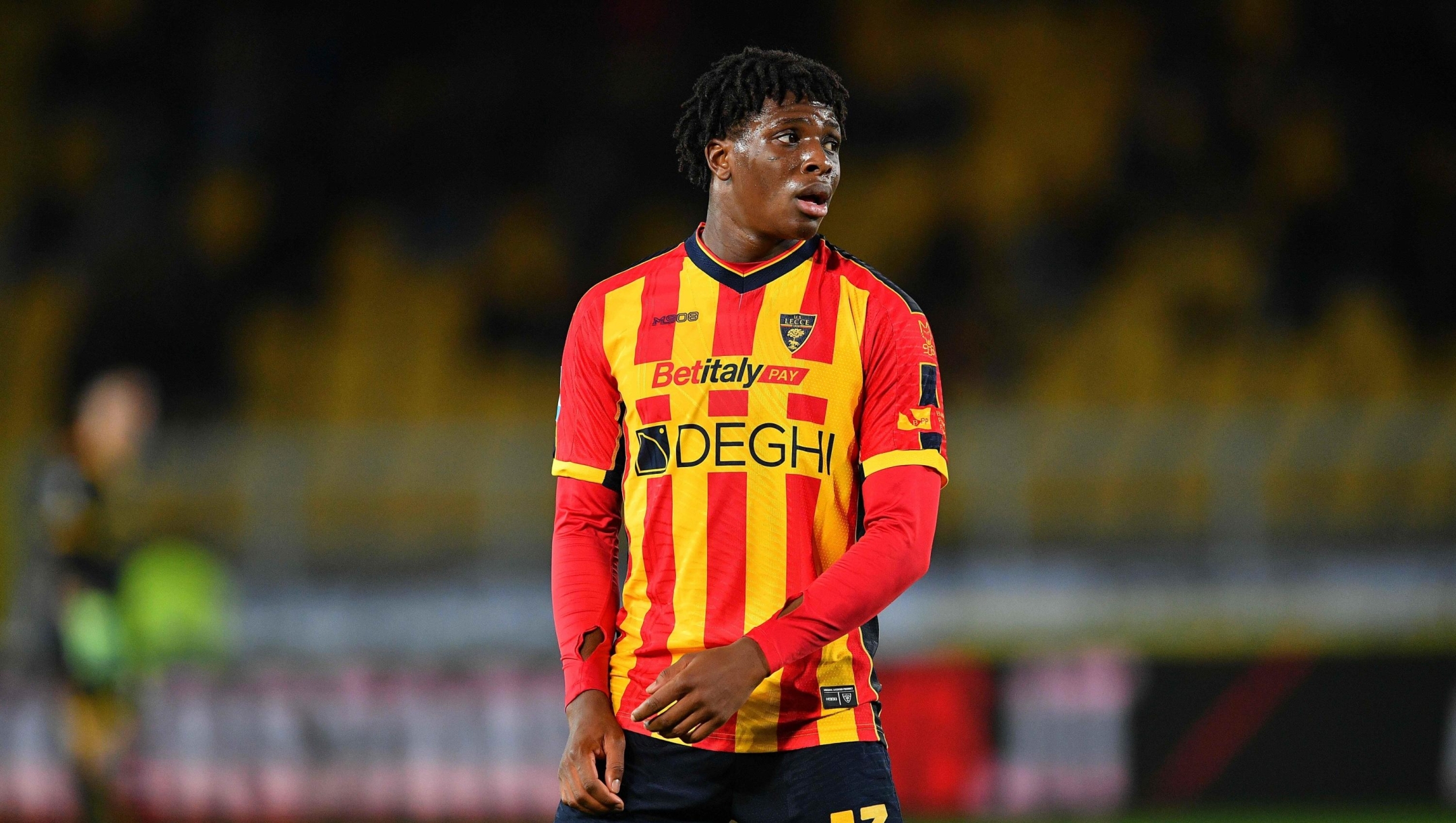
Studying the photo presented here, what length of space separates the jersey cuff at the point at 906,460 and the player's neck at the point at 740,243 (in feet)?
1.44

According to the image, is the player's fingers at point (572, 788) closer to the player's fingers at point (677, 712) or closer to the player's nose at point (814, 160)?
the player's fingers at point (677, 712)

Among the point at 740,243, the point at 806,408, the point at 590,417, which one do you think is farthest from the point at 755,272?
the point at 590,417

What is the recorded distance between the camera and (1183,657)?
8289mm

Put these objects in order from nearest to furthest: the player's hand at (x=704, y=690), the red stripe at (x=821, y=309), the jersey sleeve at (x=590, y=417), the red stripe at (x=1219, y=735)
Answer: the player's hand at (x=704, y=690) → the red stripe at (x=821, y=309) → the jersey sleeve at (x=590, y=417) → the red stripe at (x=1219, y=735)

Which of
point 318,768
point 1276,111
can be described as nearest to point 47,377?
point 318,768

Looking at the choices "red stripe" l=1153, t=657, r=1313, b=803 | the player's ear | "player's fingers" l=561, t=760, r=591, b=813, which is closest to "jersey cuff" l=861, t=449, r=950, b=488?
the player's ear

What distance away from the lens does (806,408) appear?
2.90m

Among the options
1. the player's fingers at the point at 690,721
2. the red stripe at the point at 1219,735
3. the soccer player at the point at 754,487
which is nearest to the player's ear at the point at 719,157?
the soccer player at the point at 754,487

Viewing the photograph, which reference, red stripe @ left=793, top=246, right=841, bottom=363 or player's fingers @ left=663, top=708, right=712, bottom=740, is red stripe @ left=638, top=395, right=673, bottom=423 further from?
player's fingers @ left=663, top=708, right=712, bottom=740

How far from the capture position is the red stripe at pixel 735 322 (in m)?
2.96

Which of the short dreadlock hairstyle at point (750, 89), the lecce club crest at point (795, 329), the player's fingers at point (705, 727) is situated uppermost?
the short dreadlock hairstyle at point (750, 89)

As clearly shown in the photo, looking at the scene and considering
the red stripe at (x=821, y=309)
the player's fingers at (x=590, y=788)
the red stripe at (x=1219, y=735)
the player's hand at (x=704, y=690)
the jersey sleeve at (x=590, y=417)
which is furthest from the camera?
the red stripe at (x=1219, y=735)

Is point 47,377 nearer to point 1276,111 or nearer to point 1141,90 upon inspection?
point 1141,90

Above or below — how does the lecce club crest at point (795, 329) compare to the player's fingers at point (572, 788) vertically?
above
